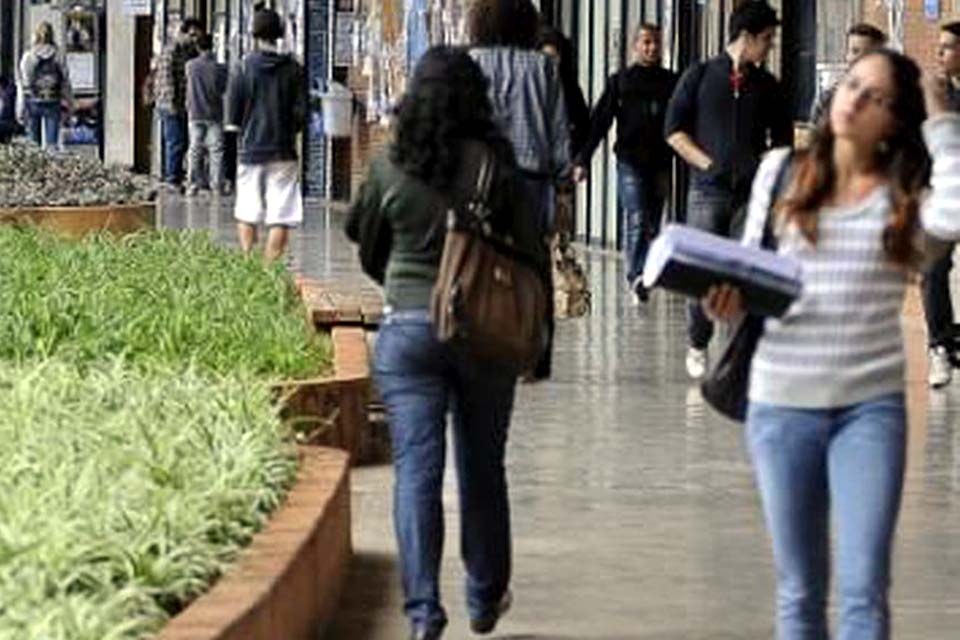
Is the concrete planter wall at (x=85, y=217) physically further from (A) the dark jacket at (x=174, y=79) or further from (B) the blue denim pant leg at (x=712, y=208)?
(A) the dark jacket at (x=174, y=79)

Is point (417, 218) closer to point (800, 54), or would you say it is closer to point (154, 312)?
point (154, 312)

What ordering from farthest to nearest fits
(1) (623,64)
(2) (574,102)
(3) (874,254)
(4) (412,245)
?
(1) (623,64) < (2) (574,102) < (4) (412,245) < (3) (874,254)

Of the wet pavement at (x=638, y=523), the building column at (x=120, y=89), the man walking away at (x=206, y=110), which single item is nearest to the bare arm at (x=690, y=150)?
the wet pavement at (x=638, y=523)

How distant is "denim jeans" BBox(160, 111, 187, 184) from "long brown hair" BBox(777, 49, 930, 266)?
3573 centimetres

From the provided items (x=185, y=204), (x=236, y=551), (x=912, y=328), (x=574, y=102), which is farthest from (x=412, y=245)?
(x=185, y=204)

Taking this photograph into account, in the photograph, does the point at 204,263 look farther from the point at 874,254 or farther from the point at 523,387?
the point at 874,254

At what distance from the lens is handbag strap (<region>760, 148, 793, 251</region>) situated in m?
8.24

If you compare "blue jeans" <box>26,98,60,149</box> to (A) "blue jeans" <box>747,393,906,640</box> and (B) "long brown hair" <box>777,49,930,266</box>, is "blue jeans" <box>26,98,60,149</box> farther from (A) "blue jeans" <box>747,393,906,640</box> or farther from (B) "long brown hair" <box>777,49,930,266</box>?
(A) "blue jeans" <box>747,393,906,640</box>

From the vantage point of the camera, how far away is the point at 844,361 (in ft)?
26.4

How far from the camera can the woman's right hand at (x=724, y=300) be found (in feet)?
26.2

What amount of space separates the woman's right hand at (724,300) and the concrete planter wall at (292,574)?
1.33 meters

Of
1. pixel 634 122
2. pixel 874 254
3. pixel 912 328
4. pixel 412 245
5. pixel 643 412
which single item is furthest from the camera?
pixel 634 122

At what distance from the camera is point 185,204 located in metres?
40.0

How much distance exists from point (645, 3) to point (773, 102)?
1164 cm
